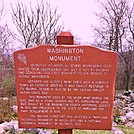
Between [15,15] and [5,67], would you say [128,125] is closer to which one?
[5,67]

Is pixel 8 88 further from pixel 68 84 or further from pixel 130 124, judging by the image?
pixel 68 84

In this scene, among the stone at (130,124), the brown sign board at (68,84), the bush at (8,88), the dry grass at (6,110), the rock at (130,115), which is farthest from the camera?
the bush at (8,88)

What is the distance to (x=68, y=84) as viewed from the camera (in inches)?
125

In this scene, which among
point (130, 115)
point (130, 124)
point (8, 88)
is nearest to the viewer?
point (130, 124)

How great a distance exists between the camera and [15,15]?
13.9 m

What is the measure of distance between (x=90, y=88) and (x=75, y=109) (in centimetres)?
29

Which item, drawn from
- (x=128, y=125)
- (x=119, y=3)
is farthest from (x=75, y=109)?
(x=119, y=3)

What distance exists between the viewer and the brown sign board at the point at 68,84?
3.15 metres

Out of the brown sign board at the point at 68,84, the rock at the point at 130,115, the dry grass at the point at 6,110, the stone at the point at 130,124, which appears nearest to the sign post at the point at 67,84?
the brown sign board at the point at 68,84

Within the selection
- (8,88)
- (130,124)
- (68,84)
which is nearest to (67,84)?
(68,84)

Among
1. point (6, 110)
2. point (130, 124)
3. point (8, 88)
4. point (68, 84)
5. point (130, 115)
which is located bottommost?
→ point (130, 124)

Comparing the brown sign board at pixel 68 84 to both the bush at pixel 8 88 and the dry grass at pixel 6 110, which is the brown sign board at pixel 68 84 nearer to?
the dry grass at pixel 6 110

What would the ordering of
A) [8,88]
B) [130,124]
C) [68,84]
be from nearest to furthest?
1. [68,84]
2. [130,124]
3. [8,88]

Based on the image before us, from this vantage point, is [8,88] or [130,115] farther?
[8,88]
